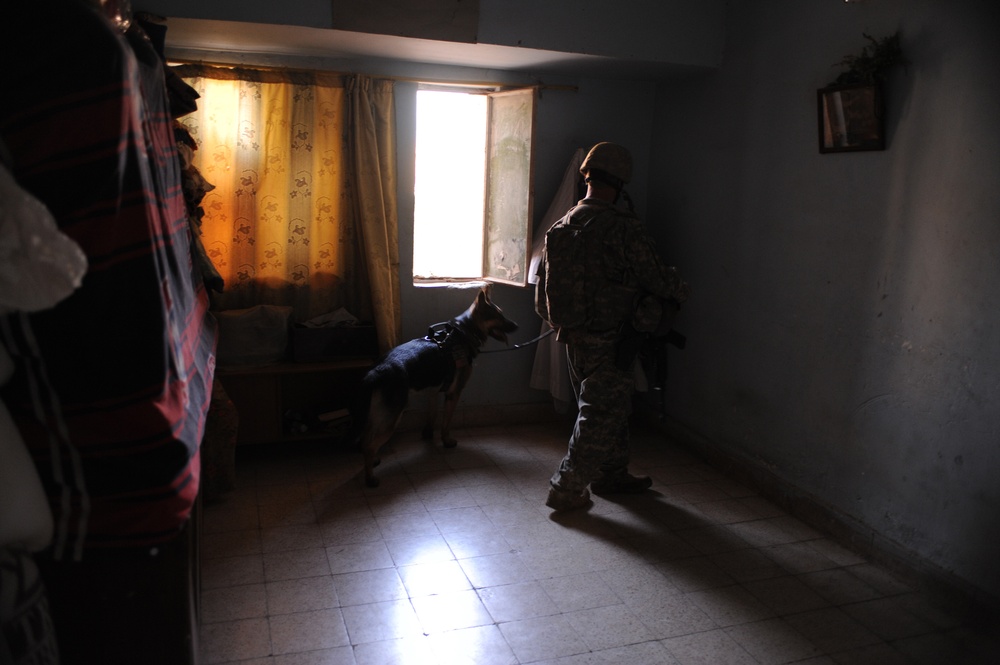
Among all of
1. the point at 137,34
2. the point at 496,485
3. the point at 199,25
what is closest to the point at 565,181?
the point at 496,485

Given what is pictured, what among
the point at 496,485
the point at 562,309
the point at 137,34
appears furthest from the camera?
the point at 496,485

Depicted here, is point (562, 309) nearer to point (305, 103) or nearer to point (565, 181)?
point (565, 181)

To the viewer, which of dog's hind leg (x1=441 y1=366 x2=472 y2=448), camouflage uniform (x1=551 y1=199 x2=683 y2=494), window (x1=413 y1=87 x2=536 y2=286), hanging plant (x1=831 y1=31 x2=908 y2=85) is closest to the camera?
hanging plant (x1=831 y1=31 x2=908 y2=85)

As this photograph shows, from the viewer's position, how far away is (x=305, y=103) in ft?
13.2

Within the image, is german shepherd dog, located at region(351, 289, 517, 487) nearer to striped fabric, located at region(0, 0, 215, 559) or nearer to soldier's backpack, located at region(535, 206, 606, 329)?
soldier's backpack, located at region(535, 206, 606, 329)

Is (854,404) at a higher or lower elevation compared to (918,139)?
lower

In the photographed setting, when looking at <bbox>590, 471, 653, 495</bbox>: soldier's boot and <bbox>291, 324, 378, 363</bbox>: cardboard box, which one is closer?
<bbox>590, 471, 653, 495</bbox>: soldier's boot

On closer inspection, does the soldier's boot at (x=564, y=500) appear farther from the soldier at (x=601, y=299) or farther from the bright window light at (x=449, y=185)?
the bright window light at (x=449, y=185)

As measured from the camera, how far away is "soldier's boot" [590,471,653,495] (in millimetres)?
3723

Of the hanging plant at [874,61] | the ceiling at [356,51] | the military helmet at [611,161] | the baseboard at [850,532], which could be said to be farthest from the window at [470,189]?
the hanging plant at [874,61]

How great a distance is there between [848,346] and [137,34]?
2.95 metres

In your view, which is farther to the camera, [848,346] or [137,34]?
[848,346]

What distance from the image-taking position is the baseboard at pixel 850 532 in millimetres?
2697

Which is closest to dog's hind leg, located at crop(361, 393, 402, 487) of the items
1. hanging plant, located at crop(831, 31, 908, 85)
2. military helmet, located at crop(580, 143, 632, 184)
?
military helmet, located at crop(580, 143, 632, 184)
